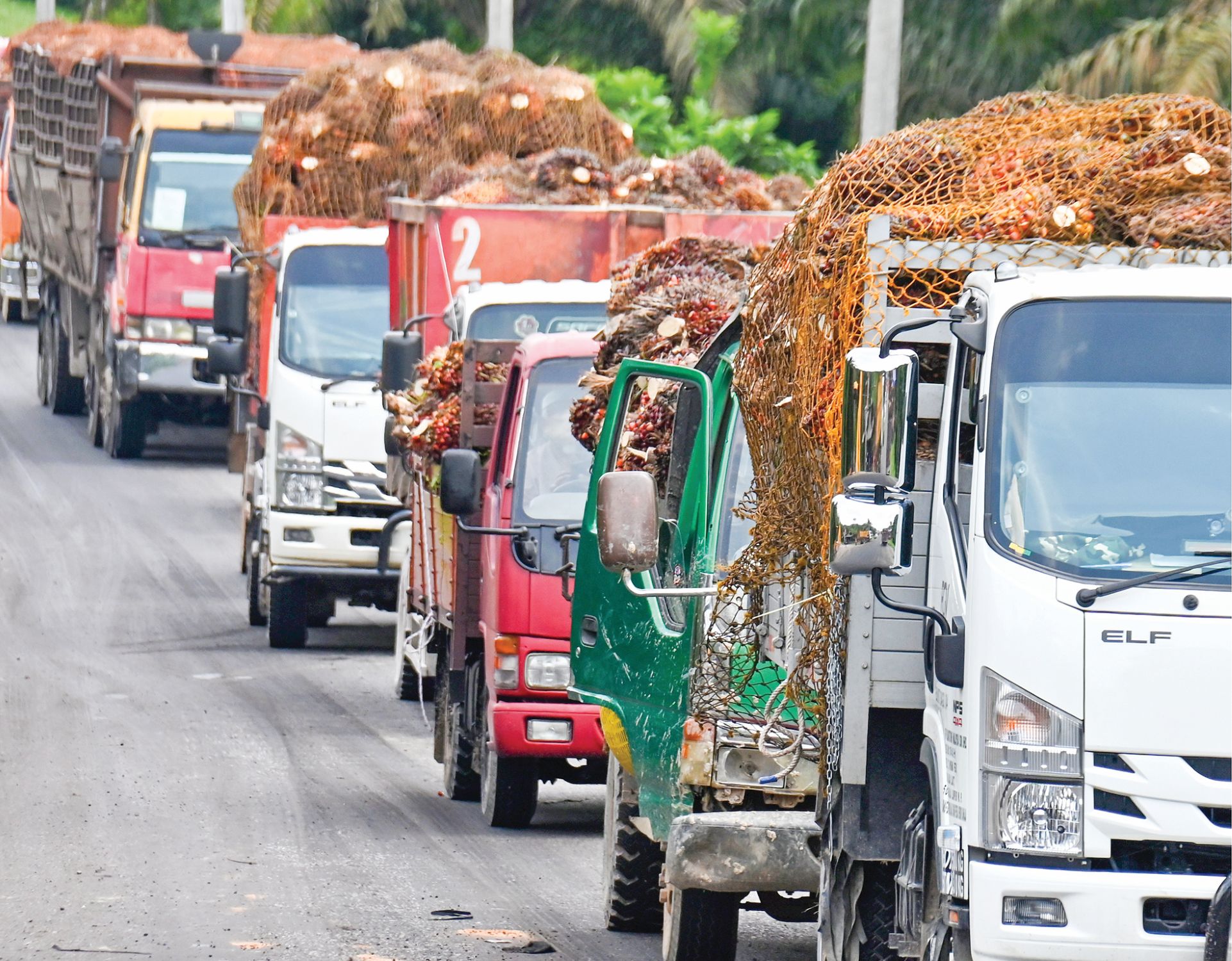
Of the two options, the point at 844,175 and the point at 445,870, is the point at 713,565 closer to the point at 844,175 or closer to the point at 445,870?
the point at 844,175

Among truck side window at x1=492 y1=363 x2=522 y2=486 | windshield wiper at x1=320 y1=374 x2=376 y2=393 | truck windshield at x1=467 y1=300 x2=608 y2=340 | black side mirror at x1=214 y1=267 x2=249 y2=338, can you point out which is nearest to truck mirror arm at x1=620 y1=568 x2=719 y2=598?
truck side window at x1=492 y1=363 x2=522 y2=486

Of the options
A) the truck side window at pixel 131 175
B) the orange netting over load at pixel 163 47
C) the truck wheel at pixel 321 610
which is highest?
the orange netting over load at pixel 163 47

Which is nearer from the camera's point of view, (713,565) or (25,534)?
(713,565)

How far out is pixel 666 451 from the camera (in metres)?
8.99

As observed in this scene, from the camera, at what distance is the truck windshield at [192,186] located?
22859 mm

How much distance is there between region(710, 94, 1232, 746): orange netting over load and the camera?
6395 mm

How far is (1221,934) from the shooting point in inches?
205

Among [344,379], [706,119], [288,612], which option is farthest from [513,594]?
[706,119]

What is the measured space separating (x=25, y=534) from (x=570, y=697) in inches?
497

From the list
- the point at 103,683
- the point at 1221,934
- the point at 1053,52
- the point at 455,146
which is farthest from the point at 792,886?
the point at 1053,52

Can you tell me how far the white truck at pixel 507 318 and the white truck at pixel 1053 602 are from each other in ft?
22.3

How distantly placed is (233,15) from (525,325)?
90.4 ft

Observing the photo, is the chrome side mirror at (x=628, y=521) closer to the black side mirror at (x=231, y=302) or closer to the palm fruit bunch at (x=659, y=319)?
the palm fruit bunch at (x=659, y=319)

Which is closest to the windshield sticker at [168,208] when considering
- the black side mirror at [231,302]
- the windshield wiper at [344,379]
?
the black side mirror at [231,302]
